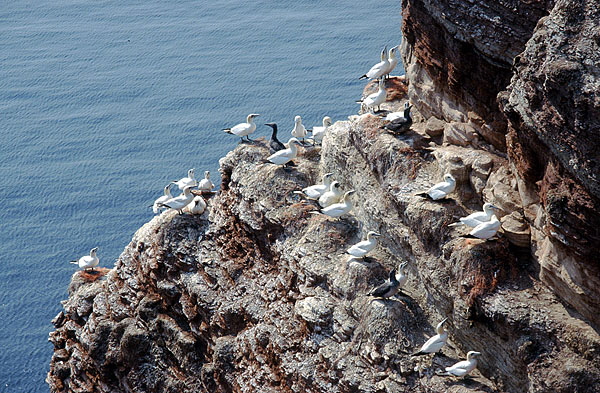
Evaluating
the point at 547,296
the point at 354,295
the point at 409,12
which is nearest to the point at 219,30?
the point at 409,12

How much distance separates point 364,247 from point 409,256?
3.52 ft

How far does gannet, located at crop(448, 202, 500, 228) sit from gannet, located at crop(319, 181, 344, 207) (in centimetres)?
481

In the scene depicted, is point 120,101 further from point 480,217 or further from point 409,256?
point 480,217

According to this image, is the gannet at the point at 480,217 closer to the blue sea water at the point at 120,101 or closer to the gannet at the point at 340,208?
the gannet at the point at 340,208

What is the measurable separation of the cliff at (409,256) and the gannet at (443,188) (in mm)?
282

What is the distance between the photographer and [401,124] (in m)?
20.3

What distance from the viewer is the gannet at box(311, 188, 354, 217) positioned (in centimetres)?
2058

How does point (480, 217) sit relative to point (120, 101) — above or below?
above

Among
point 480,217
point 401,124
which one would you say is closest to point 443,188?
point 480,217

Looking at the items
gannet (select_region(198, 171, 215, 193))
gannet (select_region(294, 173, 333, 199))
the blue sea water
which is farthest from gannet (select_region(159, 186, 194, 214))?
the blue sea water

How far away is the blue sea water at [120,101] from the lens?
36.0 meters

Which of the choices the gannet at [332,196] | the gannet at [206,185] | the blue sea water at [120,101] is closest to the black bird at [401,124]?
the gannet at [332,196]

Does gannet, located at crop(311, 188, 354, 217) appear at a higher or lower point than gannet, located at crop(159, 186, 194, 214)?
higher

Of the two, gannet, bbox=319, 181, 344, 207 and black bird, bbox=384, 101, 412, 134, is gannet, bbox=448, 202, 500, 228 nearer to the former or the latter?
black bird, bbox=384, 101, 412, 134
